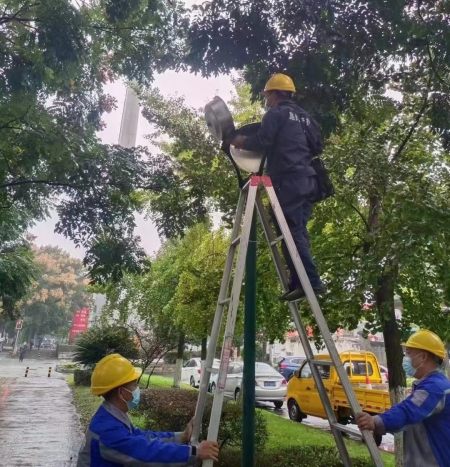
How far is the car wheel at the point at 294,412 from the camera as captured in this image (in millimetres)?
14031

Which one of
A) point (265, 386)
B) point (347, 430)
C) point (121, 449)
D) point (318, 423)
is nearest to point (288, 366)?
point (265, 386)

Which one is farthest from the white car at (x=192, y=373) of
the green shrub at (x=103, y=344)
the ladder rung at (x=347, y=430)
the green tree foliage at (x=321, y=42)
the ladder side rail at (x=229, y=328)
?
the ladder side rail at (x=229, y=328)

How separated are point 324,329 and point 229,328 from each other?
2.02 feet

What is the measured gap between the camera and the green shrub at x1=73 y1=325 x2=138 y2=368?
19.3 m

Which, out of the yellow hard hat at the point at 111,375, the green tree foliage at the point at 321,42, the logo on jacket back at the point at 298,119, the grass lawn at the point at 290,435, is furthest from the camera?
the grass lawn at the point at 290,435

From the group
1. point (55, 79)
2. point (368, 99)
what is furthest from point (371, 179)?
point (55, 79)

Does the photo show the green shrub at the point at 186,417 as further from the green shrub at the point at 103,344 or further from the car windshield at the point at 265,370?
the green shrub at the point at 103,344

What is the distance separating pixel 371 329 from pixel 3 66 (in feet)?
20.2

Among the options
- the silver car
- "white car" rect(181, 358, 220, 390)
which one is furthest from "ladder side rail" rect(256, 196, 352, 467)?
"white car" rect(181, 358, 220, 390)

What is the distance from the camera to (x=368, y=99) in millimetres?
6453

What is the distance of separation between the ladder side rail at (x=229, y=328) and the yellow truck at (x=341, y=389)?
845cm

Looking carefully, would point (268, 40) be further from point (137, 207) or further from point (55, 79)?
point (137, 207)

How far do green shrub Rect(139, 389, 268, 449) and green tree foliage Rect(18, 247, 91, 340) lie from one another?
1883 inches

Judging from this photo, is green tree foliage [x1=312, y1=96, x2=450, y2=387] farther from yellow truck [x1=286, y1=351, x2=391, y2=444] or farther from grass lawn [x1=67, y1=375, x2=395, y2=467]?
yellow truck [x1=286, y1=351, x2=391, y2=444]
